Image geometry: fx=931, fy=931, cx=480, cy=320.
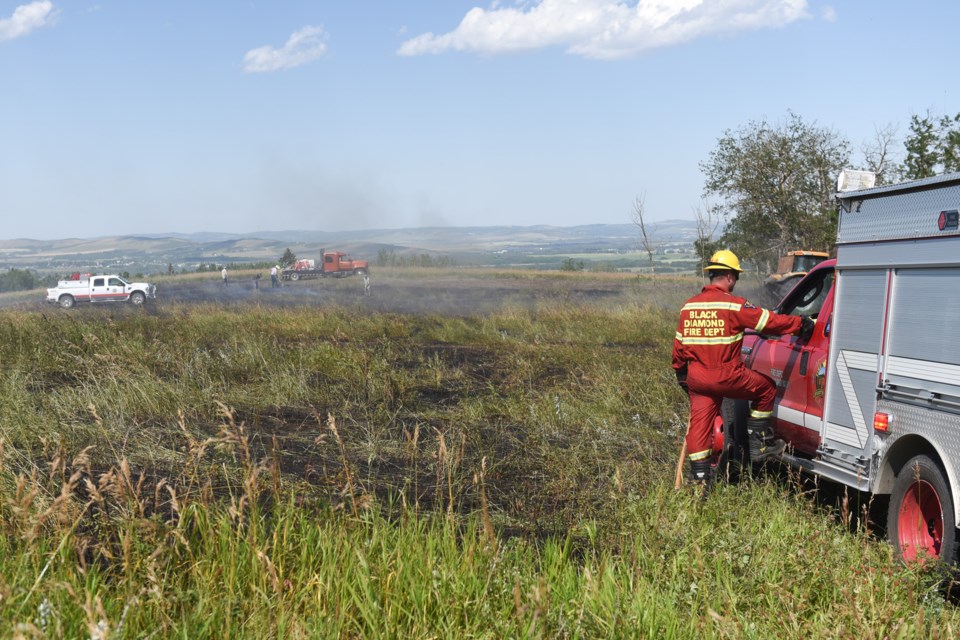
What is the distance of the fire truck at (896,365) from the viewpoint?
501 centimetres

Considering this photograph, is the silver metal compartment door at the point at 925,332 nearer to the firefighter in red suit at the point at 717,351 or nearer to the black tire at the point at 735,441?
the firefighter in red suit at the point at 717,351

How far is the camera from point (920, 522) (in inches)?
212

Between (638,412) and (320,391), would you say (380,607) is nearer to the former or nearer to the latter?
(638,412)

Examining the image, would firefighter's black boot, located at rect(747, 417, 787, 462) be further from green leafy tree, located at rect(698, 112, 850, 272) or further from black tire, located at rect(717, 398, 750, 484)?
green leafy tree, located at rect(698, 112, 850, 272)

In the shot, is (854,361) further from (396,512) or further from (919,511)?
(396,512)

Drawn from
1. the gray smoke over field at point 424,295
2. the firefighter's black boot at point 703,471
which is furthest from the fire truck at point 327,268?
the firefighter's black boot at point 703,471

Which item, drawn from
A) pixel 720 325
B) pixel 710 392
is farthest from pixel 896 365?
pixel 710 392

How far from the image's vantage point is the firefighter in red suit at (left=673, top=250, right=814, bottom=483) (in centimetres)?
687

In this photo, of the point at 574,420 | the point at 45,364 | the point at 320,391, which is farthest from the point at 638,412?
the point at 45,364

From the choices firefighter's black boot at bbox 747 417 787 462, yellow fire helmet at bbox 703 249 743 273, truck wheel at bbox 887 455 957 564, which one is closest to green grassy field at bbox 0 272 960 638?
truck wheel at bbox 887 455 957 564

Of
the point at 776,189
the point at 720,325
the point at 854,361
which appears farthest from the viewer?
the point at 776,189

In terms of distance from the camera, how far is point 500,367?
14.2 m

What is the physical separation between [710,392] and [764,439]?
734 millimetres

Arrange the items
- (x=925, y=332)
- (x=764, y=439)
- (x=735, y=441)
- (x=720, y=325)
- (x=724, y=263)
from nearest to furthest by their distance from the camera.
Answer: (x=925, y=332), (x=720, y=325), (x=724, y=263), (x=764, y=439), (x=735, y=441)
